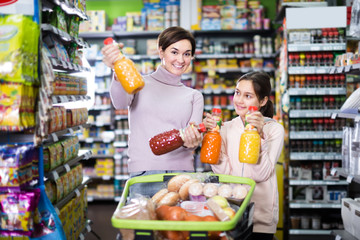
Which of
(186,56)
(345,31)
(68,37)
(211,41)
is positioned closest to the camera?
(186,56)

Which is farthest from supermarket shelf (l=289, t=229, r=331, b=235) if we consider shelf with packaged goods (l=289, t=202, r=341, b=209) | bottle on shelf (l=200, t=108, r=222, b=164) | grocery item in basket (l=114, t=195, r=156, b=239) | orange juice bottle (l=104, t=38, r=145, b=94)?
grocery item in basket (l=114, t=195, r=156, b=239)

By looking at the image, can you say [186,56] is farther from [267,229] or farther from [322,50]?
[322,50]

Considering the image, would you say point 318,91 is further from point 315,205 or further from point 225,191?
point 225,191

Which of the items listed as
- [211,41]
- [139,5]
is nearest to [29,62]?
[211,41]

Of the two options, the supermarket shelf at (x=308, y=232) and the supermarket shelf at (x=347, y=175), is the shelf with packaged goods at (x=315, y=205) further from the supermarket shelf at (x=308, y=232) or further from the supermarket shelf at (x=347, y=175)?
the supermarket shelf at (x=347, y=175)

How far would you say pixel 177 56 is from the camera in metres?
2.17

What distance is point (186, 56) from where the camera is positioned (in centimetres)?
221

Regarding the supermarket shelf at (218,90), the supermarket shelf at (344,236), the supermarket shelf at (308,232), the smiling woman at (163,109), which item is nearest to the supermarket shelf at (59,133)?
the smiling woman at (163,109)

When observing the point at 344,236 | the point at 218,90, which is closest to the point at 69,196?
the point at 344,236

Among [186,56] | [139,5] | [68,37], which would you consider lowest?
[186,56]

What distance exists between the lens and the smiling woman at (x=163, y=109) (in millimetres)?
2133

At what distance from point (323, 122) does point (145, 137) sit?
3.27m

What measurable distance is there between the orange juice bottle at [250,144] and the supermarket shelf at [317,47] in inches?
126

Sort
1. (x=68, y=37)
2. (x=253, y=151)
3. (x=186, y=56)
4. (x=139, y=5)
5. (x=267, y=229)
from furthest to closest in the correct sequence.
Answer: (x=139, y=5)
(x=68, y=37)
(x=186, y=56)
(x=267, y=229)
(x=253, y=151)
